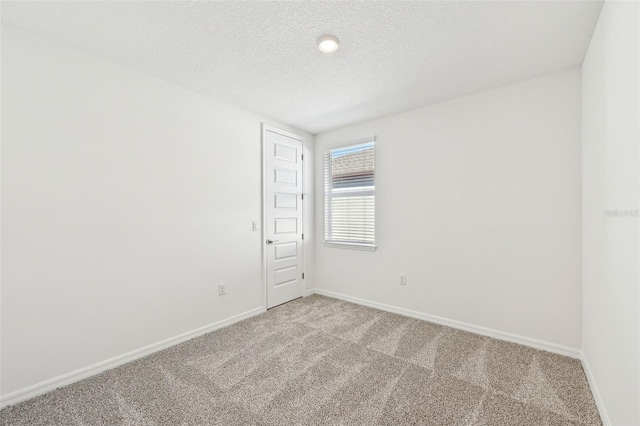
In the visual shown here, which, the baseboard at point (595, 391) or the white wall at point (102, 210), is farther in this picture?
the white wall at point (102, 210)

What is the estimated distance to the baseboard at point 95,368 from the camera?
177 cm

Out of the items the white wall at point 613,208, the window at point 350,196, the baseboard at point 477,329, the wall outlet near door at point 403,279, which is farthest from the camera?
the window at point 350,196

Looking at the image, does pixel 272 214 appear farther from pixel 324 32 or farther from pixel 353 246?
pixel 324 32

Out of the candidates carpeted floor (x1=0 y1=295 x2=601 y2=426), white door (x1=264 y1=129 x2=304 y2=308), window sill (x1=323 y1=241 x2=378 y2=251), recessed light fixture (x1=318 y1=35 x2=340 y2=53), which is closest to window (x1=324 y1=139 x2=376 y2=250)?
window sill (x1=323 y1=241 x2=378 y2=251)

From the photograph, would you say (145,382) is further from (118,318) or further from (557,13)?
(557,13)

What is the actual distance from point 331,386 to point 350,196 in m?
2.43

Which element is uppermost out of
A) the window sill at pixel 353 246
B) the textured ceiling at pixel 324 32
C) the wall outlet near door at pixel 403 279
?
the textured ceiling at pixel 324 32

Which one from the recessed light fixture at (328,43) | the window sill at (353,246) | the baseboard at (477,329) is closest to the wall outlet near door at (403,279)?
the baseboard at (477,329)

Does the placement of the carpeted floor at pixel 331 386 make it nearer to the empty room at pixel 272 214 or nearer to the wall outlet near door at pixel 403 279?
the empty room at pixel 272 214

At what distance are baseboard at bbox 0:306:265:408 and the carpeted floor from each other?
0.19 feet

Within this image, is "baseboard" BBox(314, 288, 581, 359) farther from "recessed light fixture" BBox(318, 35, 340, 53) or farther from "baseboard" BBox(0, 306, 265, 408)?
"recessed light fixture" BBox(318, 35, 340, 53)

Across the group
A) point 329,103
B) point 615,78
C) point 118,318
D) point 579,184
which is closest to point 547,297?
point 579,184

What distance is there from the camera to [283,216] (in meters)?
3.69

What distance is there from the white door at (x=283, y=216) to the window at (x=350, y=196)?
17.7 inches
